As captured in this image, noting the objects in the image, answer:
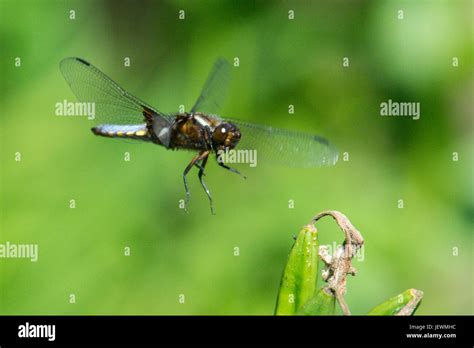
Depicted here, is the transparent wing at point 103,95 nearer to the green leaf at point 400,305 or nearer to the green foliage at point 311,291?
the green foliage at point 311,291

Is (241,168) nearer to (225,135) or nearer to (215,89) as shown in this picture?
Result: (215,89)

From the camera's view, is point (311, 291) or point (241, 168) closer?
point (311, 291)

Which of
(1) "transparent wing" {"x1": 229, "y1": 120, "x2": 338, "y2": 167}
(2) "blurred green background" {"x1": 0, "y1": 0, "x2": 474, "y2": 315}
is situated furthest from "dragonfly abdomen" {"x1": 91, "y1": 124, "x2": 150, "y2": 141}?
(2) "blurred green background" {"x1": 0, "y1": 0, "x2": 474, "y2": 315}
